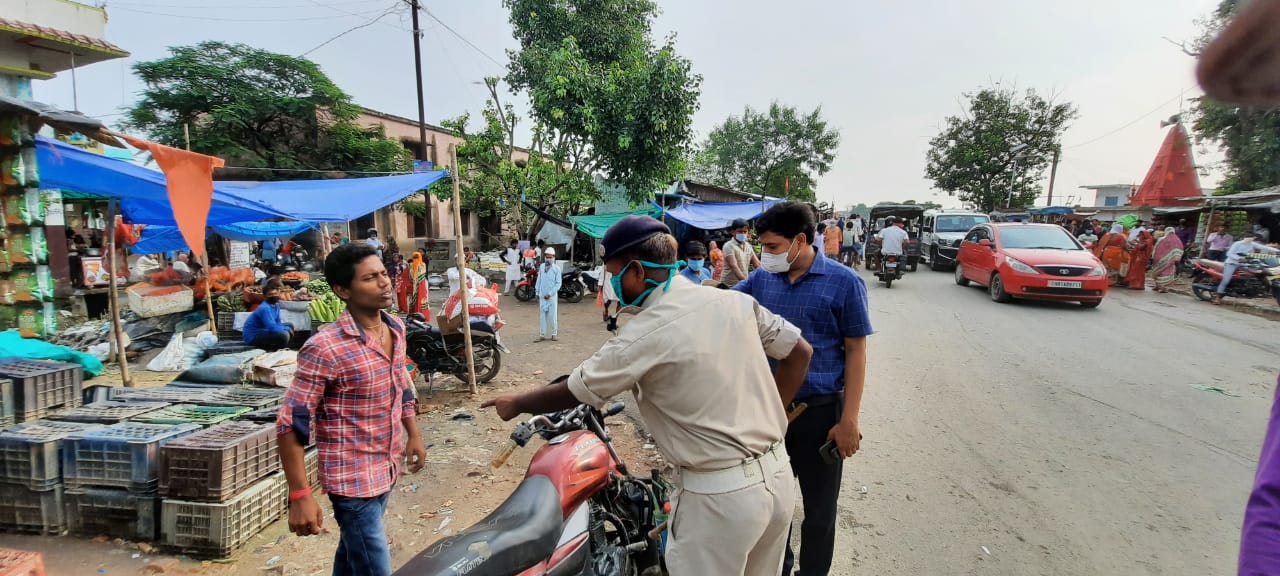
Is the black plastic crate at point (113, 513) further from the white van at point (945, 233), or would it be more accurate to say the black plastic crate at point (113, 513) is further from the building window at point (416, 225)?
the building window at point (416, 225)

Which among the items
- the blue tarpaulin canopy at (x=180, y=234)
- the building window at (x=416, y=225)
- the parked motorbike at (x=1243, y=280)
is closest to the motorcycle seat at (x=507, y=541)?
the blue tarpaulin canopy at (x=180, y=234)

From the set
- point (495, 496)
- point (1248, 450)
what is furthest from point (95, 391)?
point (1248, 450)

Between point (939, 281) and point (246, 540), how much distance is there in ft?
Result: 46.1

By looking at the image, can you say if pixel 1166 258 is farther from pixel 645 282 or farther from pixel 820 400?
pixel 645 282

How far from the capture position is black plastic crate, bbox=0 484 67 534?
328cm

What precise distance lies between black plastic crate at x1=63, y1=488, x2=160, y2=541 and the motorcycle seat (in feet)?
8.30

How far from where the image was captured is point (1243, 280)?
1045 cm

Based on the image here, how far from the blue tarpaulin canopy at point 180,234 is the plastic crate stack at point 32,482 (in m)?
6.04

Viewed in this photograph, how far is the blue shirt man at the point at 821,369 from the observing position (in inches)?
94.5

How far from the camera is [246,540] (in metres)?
3.24

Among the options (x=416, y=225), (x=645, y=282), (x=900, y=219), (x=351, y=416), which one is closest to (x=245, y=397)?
(x=351, y=416)

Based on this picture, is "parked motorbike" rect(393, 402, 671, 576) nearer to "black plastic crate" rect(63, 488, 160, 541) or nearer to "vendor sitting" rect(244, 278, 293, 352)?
"black plastic crate" rect(63, 488, 160, 541)

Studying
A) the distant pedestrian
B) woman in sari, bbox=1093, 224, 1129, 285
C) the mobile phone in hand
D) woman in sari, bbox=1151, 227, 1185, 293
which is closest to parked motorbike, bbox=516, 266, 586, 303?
the mobile phone in hand

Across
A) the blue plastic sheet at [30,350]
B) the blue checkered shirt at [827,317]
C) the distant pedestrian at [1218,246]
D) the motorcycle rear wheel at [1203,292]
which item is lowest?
the blue plastic sheet at [30,350]
